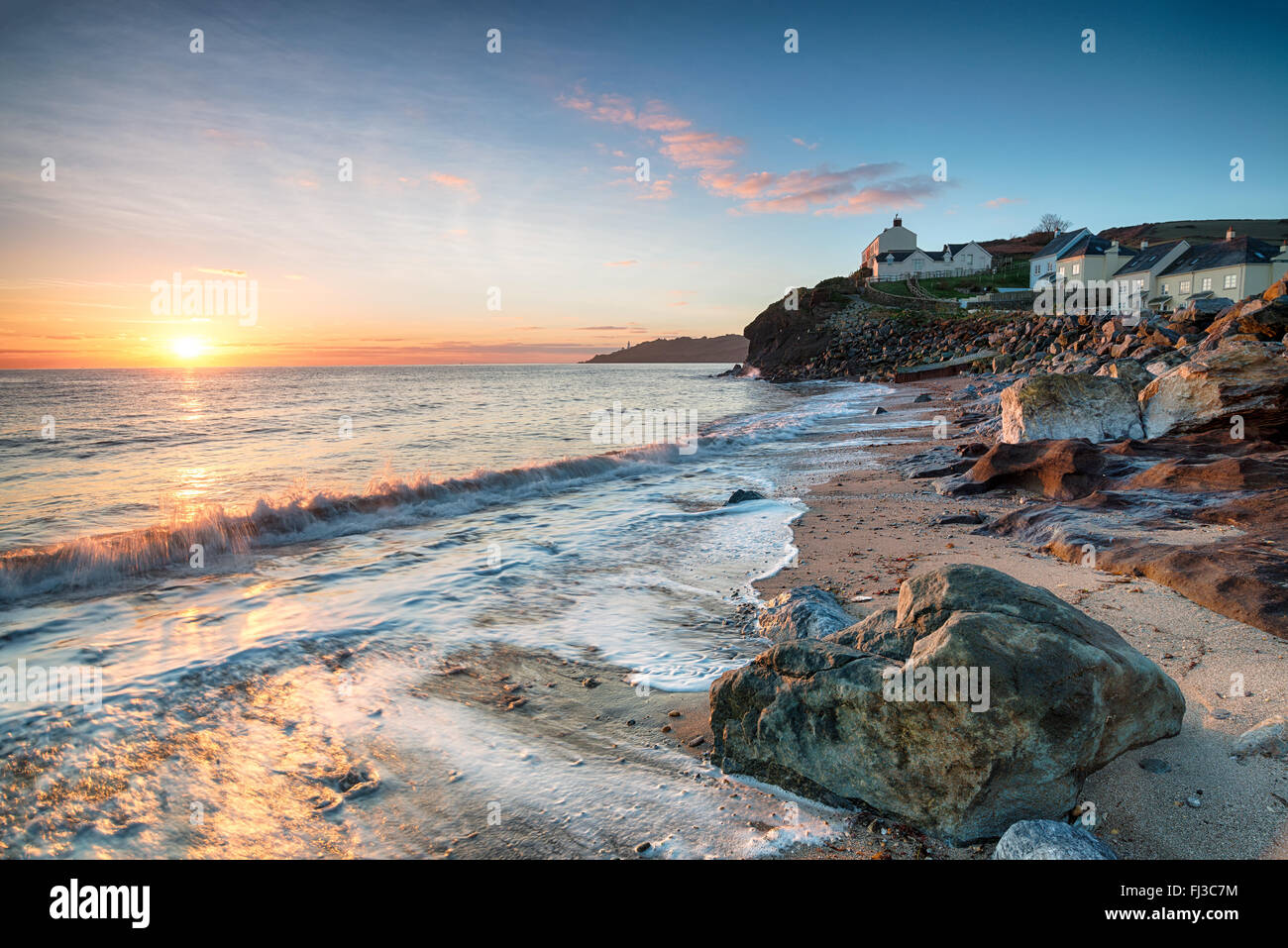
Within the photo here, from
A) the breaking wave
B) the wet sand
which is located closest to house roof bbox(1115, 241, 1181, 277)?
the breaking wave

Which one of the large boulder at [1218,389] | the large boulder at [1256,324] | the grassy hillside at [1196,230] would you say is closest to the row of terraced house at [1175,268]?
the large boulder at [1256,324]

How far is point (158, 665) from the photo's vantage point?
5.80 metres

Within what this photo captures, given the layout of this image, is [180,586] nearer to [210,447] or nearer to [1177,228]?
[210,447]

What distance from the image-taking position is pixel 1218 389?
1095 centimetres

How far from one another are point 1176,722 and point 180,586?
34.4 ft

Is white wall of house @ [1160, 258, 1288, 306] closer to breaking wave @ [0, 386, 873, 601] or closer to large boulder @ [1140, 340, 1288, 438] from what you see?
large boulder @ [1140, 340, 1288, 438]

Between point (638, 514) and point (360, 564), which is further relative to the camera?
point (638, 514)

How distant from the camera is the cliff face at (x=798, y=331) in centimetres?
6862

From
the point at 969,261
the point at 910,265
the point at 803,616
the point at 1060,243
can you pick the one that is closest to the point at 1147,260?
the point at 1060,243

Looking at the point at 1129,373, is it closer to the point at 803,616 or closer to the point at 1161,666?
the point at 1161,666

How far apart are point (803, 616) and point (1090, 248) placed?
252ft

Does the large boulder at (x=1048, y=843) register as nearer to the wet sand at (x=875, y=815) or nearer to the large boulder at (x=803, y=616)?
the wet sand at (x=875, y=815)

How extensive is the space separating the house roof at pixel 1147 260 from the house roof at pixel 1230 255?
385cm
